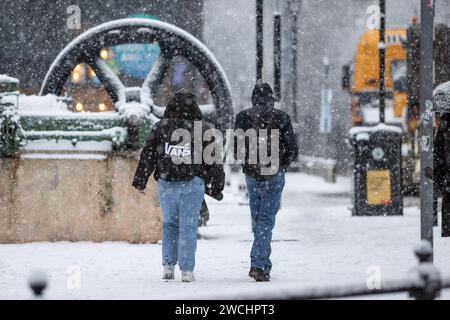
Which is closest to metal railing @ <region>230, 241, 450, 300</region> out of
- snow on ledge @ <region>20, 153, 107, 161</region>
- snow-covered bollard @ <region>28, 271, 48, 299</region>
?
snow-covered bollard @ <region>28, 271, 48, 299</region>

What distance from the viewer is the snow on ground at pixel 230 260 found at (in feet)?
24.5

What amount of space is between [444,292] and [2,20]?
19488 mm

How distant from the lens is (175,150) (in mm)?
7918

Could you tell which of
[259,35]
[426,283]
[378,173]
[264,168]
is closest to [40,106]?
[259,35]

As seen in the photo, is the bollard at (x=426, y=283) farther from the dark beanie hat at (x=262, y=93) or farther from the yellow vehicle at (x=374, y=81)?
the yellow vehicle at (x=374, y=81)

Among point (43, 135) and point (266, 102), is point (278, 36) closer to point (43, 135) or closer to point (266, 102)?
point (43, 135)

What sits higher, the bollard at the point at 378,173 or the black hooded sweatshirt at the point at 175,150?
the black hooded sweatshirt at the point at 175,150

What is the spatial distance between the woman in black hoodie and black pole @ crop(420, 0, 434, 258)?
1736 mm

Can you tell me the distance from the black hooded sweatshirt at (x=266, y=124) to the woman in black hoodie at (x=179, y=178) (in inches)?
12.7

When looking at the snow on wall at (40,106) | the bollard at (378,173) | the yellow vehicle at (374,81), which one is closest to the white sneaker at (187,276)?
the snow on wall at (40,106)

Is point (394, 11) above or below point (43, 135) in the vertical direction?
above

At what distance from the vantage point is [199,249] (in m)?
10.6

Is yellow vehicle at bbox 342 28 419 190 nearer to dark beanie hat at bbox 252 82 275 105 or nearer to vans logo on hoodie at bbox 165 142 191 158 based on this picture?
dark beanie hat at bbox 252 82 275 105
